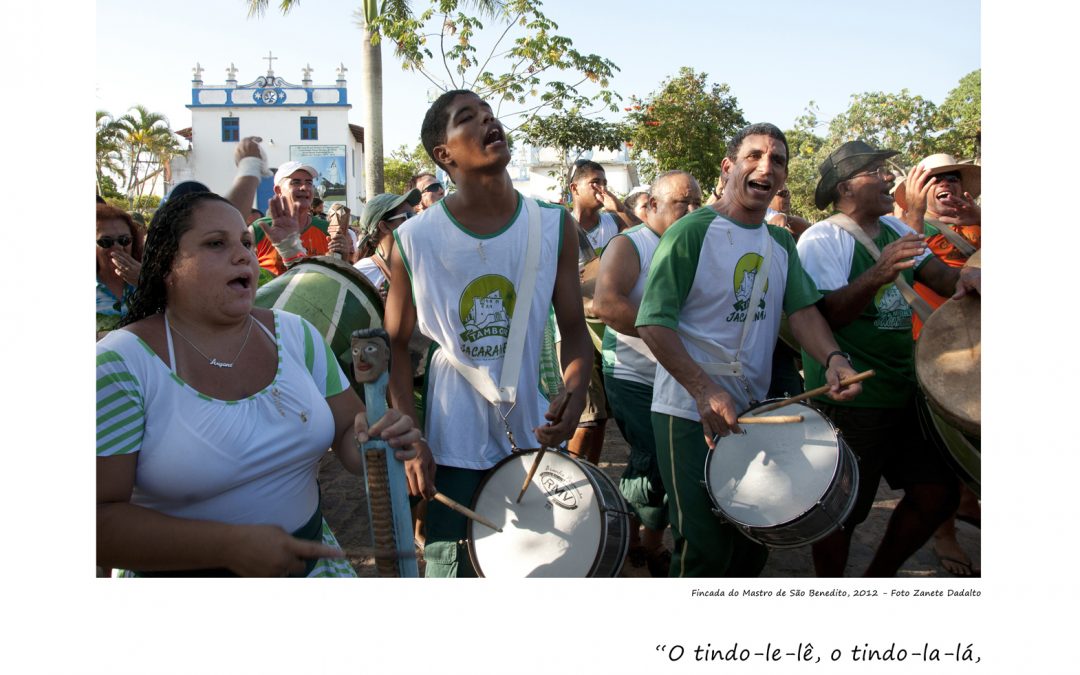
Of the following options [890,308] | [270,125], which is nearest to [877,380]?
[890,308]

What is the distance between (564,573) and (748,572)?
106 centimetres

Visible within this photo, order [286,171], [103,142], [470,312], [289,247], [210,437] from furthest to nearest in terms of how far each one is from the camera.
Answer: [103,142] < [286,171] < [289,247] < [470,312] < [210,437]

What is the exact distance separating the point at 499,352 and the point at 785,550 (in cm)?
255

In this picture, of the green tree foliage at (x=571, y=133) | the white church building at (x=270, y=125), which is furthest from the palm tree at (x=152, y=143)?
the green tree foliage at (x=571, y=133)

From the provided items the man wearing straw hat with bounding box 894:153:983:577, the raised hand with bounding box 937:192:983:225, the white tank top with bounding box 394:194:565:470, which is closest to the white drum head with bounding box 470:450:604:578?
the white tank top with bounding box 394:194:565:470

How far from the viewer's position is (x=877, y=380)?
381 centimetres

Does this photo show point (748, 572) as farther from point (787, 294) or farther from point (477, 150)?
point (477, 150)

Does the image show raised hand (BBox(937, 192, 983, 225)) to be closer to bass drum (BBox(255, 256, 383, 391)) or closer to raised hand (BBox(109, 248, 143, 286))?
bass drum (BBox(255, 256, 383, 391))

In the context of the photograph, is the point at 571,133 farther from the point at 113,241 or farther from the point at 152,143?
the point at 152,143

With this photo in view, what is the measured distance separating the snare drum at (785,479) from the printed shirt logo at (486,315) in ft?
2.97

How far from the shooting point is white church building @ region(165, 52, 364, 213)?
143 feet

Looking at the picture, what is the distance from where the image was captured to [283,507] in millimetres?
2312

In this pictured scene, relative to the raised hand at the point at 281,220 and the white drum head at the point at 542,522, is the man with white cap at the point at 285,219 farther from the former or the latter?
the white drum head at the point at 542,522

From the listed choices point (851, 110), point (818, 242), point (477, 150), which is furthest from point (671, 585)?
point (851, 110)
